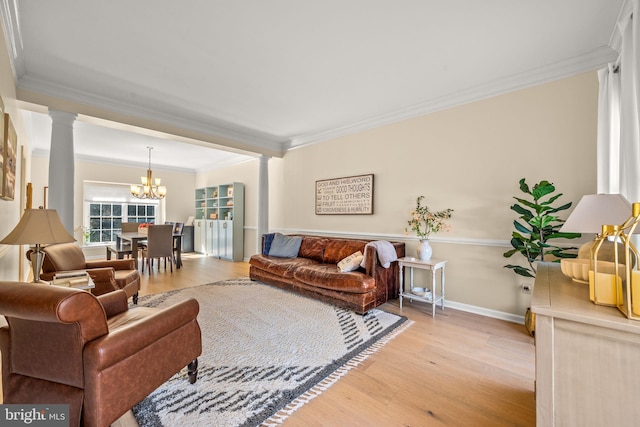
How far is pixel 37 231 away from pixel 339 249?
310cm

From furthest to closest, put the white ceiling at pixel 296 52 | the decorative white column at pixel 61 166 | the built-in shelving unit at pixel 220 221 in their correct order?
the built-in shelving unit at pixel 220 221
the decorative white column at pixel 61 166
the white ceiling at pixel 296 52

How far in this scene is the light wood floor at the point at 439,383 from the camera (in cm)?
156

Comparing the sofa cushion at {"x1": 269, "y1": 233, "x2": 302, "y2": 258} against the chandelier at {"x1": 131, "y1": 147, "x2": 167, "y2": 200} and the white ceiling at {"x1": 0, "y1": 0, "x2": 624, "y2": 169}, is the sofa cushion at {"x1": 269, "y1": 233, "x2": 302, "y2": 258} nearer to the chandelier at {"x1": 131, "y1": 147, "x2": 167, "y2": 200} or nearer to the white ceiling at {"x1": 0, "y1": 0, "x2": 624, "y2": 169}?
the white ceiling at {"x1": 0, "y1": 0, "x2": 624, "y2": 169}

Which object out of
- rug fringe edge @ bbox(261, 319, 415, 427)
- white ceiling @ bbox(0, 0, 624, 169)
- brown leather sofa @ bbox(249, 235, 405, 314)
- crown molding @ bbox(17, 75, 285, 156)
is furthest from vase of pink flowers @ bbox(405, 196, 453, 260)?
crown molding @ bbox(17, 75, 285, 156)

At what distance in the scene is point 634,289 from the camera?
847mm

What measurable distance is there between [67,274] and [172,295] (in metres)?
1.58

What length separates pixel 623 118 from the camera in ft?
5.85

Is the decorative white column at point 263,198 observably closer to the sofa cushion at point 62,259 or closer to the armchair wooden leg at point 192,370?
the sofa cushion at point 62,259

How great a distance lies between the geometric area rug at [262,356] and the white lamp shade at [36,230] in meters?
1.32

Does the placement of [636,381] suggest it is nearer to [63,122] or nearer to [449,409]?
[449,409]

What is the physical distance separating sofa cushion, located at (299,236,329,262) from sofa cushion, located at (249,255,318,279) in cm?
11

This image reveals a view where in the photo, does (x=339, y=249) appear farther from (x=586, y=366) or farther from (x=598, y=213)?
(x=586, y=366)

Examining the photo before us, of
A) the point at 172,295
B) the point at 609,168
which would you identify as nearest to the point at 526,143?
the point at 609,168

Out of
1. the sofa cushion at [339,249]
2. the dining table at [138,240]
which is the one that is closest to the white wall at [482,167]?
the sofa cushion at [339,249]
